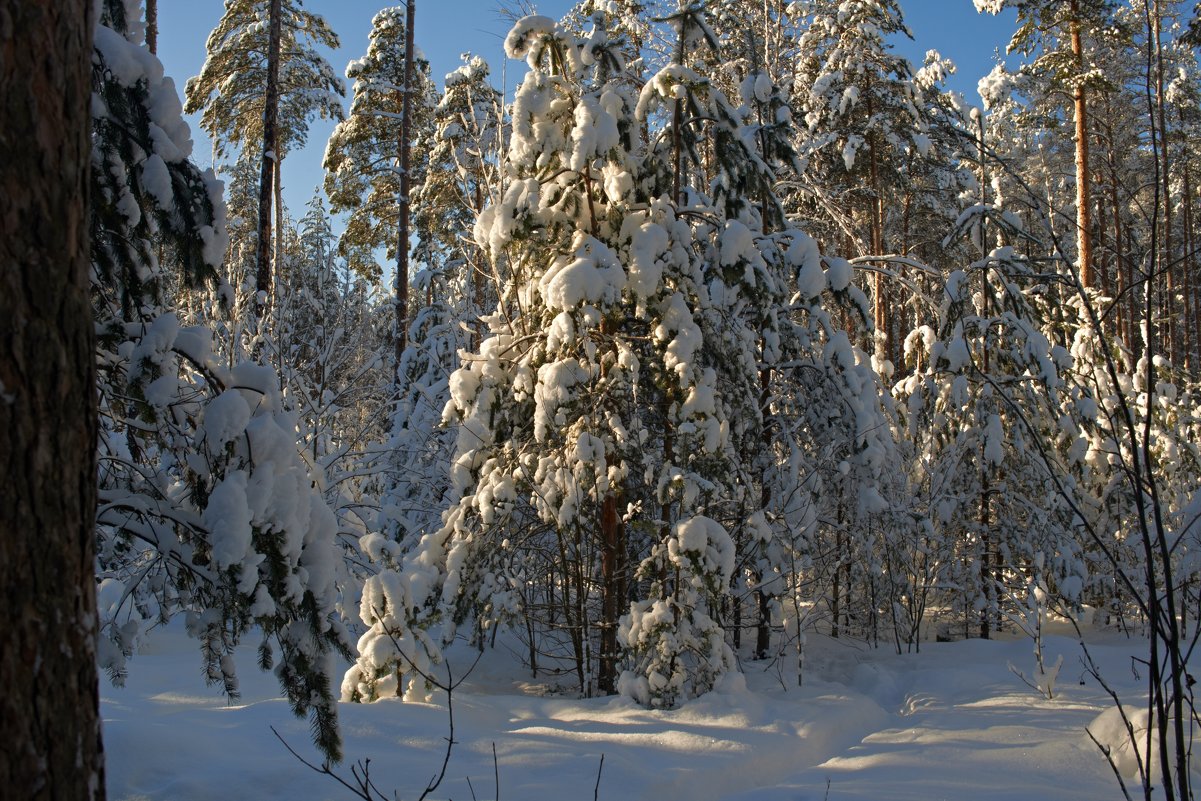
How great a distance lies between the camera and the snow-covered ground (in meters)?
3.76

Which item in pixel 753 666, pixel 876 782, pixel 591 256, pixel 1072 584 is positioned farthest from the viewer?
pixel 1072 584

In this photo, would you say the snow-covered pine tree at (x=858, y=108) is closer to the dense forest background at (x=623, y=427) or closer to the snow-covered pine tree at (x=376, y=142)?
the dense forest background at (x=623, y=427)

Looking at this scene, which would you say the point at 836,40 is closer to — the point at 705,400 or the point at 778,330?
the point at 778,330

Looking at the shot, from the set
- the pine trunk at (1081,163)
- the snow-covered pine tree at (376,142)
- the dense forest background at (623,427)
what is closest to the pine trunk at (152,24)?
the dense forest background at (623,427)

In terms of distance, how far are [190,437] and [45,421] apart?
152 centimetres

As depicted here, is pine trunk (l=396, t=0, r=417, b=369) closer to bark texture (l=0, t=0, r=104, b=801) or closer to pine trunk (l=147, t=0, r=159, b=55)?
pine trunk (l=147, t=0, r=159, b=55)

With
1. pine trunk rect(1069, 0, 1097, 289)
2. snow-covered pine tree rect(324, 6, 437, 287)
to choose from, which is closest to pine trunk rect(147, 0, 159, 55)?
snow-covered pine tree rect(324, 6, 437, 287)

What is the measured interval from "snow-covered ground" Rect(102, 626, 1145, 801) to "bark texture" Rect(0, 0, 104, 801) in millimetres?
1894

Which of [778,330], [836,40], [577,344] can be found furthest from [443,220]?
[577,344]

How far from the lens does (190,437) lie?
3.18 m

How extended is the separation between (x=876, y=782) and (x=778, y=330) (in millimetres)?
4103

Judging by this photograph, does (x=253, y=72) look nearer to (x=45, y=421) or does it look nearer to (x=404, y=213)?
(x=404, y=213)

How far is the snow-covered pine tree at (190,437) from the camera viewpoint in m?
2.83

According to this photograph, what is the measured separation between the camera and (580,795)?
153 inches
